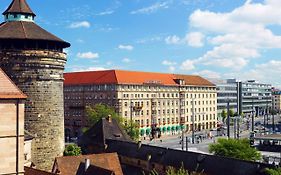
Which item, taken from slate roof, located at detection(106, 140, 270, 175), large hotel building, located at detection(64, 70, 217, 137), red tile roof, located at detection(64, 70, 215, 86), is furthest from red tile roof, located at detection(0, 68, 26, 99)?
red tile roof, located at detection(64, 70, 215, 86)

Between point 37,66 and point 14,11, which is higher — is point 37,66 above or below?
below

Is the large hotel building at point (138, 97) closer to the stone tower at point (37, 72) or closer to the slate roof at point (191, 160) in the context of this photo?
the slate roof at point (191, 160)

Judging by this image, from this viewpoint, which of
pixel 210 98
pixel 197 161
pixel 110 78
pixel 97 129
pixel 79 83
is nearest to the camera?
pixel 197 161

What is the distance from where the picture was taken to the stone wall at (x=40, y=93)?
113ft

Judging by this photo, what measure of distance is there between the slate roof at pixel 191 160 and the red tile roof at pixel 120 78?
4944 cm

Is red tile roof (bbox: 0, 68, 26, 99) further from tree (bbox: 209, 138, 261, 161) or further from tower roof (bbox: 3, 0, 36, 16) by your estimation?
tree (bbox: 209, 138, 261, 161)

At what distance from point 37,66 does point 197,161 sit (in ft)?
51.1

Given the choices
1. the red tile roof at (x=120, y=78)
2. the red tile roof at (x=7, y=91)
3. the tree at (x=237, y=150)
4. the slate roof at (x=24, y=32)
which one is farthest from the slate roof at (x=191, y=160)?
the red tile roof at (x=120, y=78)

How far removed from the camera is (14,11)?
3641 cm

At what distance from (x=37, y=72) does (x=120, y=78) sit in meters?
56.9

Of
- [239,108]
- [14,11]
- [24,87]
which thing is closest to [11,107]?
[24,87]

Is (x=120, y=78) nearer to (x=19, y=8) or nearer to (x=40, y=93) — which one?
(x=19, y=8)

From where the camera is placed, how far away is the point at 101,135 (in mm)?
46656

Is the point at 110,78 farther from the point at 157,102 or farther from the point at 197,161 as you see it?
the point at 197,161
